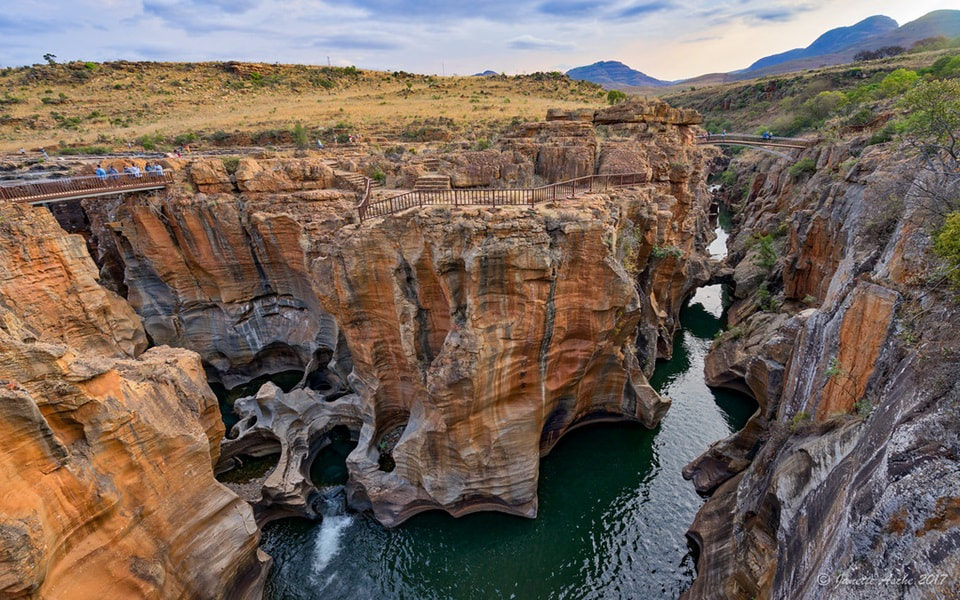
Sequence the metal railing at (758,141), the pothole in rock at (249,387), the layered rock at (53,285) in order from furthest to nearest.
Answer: the metal railing at (758,141) → the pothole in rock at (249,387) → the layered rock at (53,285)

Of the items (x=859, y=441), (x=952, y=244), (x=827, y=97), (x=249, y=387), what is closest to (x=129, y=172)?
(x=249, y=387)

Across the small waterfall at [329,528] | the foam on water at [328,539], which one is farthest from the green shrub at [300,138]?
the foam on water at [328,539]

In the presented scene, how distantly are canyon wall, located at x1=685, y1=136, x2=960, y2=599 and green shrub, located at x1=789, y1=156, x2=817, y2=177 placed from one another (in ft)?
50.8

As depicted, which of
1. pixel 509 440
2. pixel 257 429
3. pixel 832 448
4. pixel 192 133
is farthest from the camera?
pixel 192 133

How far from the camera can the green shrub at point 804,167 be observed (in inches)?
1264

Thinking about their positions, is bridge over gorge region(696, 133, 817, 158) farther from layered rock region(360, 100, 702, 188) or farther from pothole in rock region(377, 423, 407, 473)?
pothole in rock region(377, 423, 407, 473)

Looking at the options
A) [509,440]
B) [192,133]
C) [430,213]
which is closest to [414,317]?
[430,213]

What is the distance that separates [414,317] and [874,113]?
36594 millimetres

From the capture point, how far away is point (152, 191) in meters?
20.3

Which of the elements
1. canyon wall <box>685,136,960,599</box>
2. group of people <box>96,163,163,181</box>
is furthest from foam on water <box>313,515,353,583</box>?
group of people <box>96,163,163,181</box>

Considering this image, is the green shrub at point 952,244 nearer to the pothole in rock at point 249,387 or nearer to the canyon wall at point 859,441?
the canyon wall at point 859,441

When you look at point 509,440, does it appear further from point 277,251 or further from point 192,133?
point 192,133

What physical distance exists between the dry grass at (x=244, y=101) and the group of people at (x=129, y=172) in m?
12.5

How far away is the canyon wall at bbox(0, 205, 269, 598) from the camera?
24.2 feet
